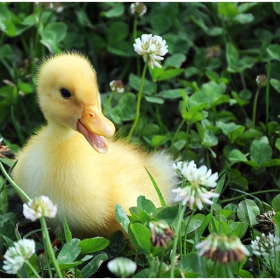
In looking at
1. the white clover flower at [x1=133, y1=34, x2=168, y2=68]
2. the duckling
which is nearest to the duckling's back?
the duckling

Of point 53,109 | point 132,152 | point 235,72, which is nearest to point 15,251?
point 53,109

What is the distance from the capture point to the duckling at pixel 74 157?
1.41 metres

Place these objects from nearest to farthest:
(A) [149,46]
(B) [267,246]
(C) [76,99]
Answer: (B) [267,246] < (C) [76,99] < (A) [149,46]

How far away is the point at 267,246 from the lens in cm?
130

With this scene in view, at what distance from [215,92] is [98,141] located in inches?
23.5

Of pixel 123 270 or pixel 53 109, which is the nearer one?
pixel 123 270

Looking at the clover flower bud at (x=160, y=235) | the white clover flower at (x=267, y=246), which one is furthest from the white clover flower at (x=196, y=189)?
the white clover flower at (x=267, y=246)

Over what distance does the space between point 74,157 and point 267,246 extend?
528 mm

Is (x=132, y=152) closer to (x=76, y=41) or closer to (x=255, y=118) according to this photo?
(x=255, y=118)

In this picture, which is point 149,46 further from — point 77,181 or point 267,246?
point 267,246

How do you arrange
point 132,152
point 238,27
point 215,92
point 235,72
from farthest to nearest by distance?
point 238,27, point 235,72, point 215,92, point 132,152

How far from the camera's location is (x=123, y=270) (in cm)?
106

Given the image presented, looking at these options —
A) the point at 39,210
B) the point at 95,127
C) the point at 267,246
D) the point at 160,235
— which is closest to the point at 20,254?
the point at 39,210

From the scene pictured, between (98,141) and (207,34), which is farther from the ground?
(207,34)
